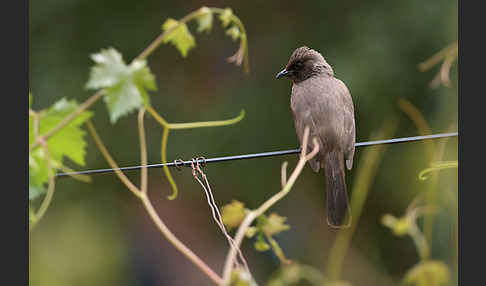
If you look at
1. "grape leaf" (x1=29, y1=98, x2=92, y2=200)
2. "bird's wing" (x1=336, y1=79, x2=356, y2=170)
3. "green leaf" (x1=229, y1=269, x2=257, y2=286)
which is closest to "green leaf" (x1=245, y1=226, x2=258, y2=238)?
"green leaf" (x1=229, y1=269, x2=257, y2=286)

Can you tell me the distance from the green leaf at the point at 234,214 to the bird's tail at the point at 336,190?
1.38 meters

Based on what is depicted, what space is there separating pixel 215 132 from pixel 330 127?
7.29 feet

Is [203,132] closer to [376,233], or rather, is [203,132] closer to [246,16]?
[246,16]

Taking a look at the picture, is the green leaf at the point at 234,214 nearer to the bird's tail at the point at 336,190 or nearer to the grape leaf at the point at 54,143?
the grape leaf at the point at 54,143

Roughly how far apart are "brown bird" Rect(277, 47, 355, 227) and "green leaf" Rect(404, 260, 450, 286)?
1603 mm

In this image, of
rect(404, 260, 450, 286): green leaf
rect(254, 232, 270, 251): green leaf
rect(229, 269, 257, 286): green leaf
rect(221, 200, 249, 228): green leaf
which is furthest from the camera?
rect(254, 232, 270, 251): green leaf

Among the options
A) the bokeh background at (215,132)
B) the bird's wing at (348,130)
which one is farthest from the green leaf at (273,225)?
the bokeh background at (215,132)

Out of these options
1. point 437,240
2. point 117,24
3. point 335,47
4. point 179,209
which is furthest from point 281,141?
point 437,240

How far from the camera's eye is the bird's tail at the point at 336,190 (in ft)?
8.00

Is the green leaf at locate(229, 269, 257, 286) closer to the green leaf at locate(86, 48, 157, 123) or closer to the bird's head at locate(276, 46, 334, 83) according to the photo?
the green leaf at locate(86, 48, 157, 123)

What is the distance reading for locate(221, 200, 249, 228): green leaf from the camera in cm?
105

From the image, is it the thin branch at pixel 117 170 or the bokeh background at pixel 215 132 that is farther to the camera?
the bokeh background at pixel 215 132

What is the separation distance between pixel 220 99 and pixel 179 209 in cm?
103

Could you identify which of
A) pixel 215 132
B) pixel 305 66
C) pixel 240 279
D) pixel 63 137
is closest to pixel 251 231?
pixel 240 279
